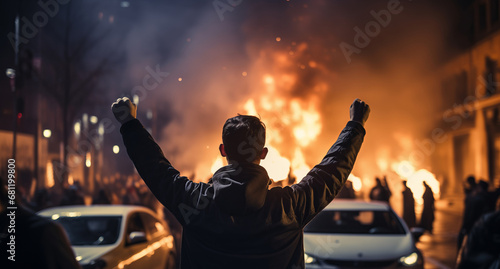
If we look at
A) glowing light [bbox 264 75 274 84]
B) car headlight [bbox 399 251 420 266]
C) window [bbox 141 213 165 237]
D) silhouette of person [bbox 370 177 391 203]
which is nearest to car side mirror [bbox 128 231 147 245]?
window [bbox 141 213 165 237]

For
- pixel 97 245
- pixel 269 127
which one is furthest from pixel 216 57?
pixel 97 245

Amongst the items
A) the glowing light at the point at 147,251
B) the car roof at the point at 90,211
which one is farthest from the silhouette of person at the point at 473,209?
the car roof at the point at 90,211

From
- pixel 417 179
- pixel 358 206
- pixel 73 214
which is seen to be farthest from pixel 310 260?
pixel 417 179

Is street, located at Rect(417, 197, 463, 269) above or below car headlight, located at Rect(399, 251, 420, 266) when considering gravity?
below

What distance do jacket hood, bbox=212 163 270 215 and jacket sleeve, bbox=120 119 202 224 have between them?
0.48 ft

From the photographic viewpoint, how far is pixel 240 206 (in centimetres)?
197

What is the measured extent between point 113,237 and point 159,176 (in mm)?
4661

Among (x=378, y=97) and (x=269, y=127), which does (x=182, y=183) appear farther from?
(x=378, y=97)

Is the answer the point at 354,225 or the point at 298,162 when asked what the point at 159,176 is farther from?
the point at 298,162

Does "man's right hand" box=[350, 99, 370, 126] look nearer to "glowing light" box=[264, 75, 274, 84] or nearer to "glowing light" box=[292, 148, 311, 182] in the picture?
"glowing light" box=[264, 75, 274, 84]

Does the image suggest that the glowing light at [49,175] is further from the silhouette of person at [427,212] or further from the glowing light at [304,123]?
the silhouette of person at [427,212]

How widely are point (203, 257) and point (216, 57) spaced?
1439cm

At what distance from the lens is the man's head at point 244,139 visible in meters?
2.16

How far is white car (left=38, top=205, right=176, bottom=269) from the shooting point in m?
5.82
